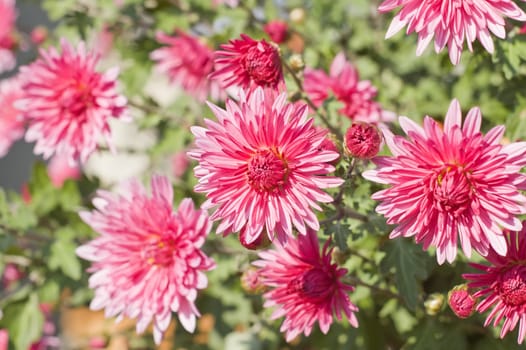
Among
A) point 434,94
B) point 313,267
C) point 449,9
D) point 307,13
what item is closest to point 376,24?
point 307,13

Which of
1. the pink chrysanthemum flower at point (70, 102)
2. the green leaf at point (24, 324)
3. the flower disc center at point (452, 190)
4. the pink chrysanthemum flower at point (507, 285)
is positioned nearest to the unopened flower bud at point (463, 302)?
the pink chrysanthemum flower at point (507, 285)

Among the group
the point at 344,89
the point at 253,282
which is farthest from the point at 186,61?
the point at 253,282

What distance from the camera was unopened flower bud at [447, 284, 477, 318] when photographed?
1.15m

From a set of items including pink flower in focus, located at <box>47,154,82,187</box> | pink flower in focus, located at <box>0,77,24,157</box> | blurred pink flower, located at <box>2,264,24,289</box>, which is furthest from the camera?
pink flower in focus, located at <box>47,154,82,187</box>

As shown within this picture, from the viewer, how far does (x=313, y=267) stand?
1317 mm

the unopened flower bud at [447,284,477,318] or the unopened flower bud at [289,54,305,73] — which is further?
the unopened flower bud at [289,54,305,73]

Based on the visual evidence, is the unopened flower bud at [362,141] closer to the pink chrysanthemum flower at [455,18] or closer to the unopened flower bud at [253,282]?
the pink chrysanthemum flower at [455,18]

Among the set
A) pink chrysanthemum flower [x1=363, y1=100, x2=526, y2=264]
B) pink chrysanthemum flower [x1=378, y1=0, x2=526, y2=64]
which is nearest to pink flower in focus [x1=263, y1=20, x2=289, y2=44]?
pink chrysanthemum flower [x1=378, y1=0, x2=526, y2=64]

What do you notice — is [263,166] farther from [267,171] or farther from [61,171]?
[61,171]

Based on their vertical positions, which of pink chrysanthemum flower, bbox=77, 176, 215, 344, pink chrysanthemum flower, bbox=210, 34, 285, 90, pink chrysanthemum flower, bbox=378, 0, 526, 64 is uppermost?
pink chrysanthemum flower, bbox=378, 0, 526, 64

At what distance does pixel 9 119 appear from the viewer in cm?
219

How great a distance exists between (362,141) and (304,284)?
321mm

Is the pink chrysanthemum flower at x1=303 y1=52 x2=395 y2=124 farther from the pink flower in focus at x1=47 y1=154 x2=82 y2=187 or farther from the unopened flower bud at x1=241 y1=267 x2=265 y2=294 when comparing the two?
the pink flower in focus at x1=47 y1=154 x2=82 y2=187

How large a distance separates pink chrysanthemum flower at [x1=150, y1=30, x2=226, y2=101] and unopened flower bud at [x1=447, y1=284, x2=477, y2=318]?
38.4 inches
